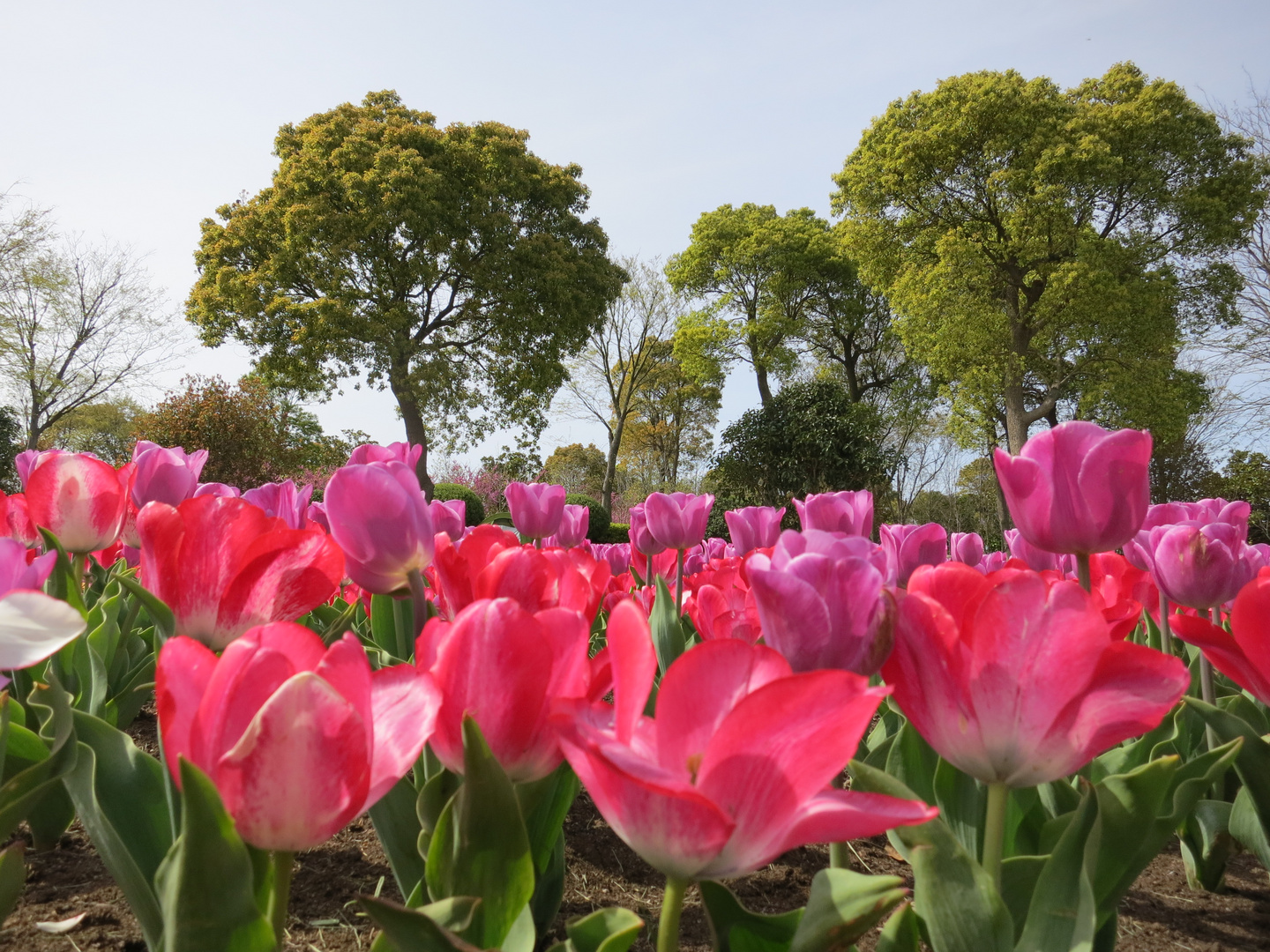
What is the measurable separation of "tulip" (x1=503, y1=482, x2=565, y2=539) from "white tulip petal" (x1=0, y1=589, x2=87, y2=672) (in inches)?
68.5

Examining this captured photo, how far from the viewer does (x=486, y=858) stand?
57 centimetres

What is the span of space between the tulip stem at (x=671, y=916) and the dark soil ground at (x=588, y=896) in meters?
0.49

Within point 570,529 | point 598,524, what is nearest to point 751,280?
point 598,524

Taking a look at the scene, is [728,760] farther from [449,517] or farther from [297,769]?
[449,517]

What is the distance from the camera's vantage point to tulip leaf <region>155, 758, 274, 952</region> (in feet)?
1.49

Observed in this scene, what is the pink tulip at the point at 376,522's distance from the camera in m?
0.89

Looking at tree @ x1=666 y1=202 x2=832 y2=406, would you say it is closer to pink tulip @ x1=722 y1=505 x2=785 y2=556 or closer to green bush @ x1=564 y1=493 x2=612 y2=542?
green bush @ x1=564 y1=493 x2=612 y2=542

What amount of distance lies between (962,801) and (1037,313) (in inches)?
775

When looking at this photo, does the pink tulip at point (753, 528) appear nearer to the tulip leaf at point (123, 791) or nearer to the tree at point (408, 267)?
the tulip leaf at point (123, 791)

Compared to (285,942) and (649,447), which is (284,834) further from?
(649,447)

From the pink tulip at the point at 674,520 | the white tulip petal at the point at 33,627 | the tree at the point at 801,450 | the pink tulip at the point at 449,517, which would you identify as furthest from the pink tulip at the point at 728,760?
the tree at the point at 801,450

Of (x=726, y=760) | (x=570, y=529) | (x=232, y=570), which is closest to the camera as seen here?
(x=726, y=760)

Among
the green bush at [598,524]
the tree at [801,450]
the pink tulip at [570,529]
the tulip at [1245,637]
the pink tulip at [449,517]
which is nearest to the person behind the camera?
the tulip at [1245,637]

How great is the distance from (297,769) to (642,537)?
197cm
